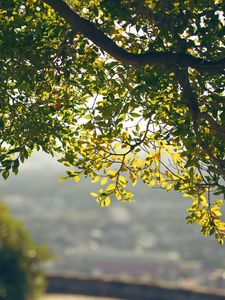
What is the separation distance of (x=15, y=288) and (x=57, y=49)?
1000 inches

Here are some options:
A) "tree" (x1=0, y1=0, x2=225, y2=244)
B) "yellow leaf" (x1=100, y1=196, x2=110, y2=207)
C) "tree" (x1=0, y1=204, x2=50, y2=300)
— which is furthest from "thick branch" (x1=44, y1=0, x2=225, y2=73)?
"tree" (x1=0, y1=204, x2=50, y2=300)

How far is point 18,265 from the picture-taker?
3578 cm

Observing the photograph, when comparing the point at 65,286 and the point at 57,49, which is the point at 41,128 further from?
the point at 65,286

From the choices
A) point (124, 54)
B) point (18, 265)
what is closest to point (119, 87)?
point (124, 54)

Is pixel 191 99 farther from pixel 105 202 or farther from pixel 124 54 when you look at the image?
pixel 105 202

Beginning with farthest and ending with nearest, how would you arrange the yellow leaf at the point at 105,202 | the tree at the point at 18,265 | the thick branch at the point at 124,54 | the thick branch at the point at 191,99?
1. the tree at the point at 18,265
2. the yellow leaf at the point at 105,202
3. the thick branch at the point at 191,99
4. the thick branch at the point at 124,54

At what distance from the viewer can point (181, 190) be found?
40.8 feet

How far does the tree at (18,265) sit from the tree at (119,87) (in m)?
23.8

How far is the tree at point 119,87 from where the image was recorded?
36.0 ft

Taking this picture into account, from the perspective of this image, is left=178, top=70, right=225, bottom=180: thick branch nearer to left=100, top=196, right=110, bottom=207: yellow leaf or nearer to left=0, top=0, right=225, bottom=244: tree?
A: left=0, top=0, right=225, bottom=244: tree

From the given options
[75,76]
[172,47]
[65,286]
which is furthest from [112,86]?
[65,286]

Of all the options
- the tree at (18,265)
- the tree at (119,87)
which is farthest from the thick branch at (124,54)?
the tree at (18,265)

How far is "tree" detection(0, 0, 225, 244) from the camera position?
1097 centimetres

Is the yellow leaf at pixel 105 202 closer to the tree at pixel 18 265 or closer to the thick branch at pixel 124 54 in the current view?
the thick branch at pixel 124 54
